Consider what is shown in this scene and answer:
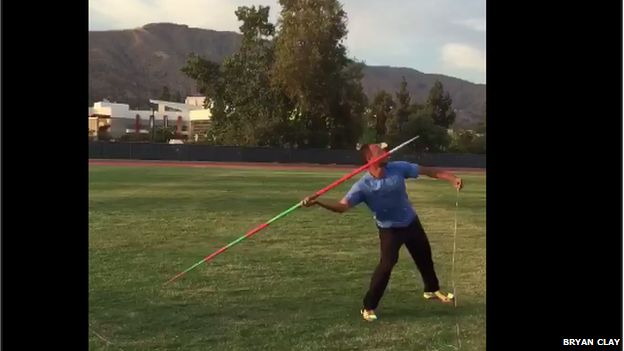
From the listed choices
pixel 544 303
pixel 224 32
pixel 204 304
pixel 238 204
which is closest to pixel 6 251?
pixel 204 304

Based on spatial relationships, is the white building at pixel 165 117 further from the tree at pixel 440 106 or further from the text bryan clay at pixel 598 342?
the text bryan clay at pixel 598 342

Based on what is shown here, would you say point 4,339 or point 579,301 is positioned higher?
point 579,301

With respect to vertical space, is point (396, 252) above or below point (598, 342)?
above

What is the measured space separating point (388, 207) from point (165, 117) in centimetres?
616

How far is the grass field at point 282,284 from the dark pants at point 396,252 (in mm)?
243

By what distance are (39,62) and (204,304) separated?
7.42 ft

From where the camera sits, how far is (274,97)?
6266 mm

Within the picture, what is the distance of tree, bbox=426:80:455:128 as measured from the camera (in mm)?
4864

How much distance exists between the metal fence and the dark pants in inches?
21.8

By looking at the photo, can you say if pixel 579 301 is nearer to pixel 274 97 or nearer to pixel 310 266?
pixel 310 266

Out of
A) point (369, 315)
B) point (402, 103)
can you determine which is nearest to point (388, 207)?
point (369, 315)

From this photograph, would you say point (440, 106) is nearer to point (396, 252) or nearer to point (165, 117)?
point (396, 252)

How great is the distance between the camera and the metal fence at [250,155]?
4859 mm

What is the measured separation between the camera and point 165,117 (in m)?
9.46
